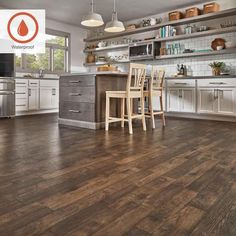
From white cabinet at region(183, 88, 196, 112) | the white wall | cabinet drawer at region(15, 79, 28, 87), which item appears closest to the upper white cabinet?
white cabinet at region(183, 88, 196, 112)

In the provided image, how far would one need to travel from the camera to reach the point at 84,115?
3898 mm

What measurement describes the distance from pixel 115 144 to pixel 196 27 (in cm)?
426

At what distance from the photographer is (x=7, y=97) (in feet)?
17.8

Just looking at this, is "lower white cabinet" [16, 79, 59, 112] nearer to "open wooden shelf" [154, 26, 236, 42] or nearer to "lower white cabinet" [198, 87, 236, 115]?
"open wooden shelf" [154, 26, 236, 42]

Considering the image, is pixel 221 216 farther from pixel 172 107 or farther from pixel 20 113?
pixel 20 113

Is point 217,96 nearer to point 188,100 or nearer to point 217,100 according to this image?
point 217,100

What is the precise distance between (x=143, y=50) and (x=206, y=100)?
7.36 ft

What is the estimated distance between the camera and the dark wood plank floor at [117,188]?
1067 millimetres

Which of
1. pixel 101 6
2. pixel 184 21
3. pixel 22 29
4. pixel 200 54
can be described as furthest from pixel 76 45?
pixel 200 54

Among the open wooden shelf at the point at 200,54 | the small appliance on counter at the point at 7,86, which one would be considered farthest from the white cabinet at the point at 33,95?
the open wooden shelf at the point at 200,54

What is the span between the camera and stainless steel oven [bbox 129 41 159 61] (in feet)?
20.6

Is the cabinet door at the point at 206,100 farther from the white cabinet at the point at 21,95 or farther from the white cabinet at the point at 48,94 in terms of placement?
the white cabinet at the point at 21,95

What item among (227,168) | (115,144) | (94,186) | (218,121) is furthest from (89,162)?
(218,121)

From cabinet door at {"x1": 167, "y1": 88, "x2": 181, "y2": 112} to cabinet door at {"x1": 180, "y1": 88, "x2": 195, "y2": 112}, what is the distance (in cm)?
10
